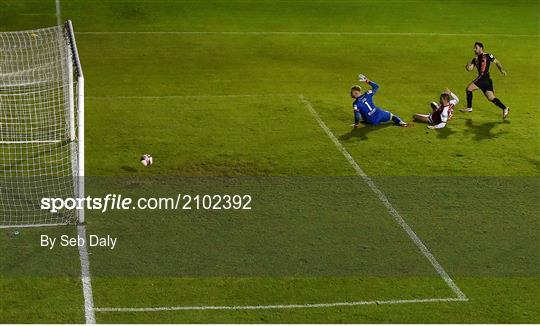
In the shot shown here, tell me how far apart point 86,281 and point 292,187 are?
515 cm

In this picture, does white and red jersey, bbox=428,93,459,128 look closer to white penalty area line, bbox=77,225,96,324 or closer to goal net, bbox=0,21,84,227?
goal net, bbox=0,21,84,227

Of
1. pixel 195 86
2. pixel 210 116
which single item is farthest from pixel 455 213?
pixel 195 86

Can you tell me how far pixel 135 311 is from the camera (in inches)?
442

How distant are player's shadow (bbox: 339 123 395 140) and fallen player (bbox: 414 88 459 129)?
0.98 meters

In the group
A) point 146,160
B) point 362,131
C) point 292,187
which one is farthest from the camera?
point 362,131

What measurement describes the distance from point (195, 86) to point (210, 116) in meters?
3.45

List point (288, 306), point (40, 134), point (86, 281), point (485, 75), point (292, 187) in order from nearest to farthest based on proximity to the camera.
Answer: point (288, 306) < point (86, 281) < point (292, 187) < point (40, 134) < point (485, 75)

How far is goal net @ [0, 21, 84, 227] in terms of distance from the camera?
14.2m

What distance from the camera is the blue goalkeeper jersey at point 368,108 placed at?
1923 centimetres

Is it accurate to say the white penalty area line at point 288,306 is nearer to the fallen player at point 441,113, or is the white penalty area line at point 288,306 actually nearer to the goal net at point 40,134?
the goal net at point 40,134

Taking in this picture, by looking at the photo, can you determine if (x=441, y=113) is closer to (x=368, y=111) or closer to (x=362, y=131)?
(x=368, y=111)

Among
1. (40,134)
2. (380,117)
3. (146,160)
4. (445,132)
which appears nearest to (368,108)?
(380,117)

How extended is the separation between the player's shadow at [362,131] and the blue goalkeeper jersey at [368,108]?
0.48 ft

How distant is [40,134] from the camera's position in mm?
18531
